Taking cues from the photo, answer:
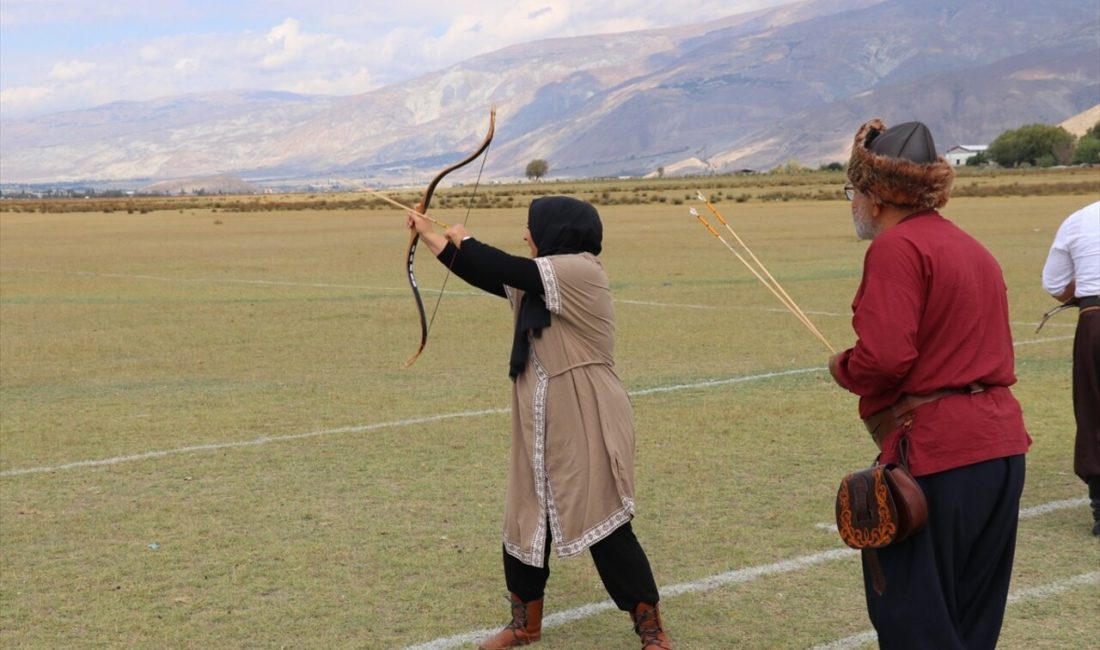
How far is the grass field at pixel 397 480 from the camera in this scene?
232 inches

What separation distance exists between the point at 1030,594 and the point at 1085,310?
1.72m

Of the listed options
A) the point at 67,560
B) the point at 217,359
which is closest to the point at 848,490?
the point at 67,560

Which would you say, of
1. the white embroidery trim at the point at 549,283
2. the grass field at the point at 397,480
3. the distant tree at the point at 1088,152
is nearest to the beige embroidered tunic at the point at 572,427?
the white embroidery trim at the point at 549,283

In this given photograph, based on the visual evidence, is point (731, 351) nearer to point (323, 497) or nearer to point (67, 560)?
point (323, 497)

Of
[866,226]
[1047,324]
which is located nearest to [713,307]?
[1047,324]

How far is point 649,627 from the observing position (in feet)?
17.5

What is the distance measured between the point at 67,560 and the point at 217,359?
7913 mm

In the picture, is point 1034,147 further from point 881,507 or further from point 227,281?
point 881,507

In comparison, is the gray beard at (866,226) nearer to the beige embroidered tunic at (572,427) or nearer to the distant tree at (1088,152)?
the beige embroidered tunic at (572,427)

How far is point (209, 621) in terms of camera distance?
5.87 m

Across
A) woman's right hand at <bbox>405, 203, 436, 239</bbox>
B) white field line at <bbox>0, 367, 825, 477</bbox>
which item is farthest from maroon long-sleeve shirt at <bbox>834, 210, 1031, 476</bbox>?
white field line at <bbox>0, 367, 825, 477</bbox>

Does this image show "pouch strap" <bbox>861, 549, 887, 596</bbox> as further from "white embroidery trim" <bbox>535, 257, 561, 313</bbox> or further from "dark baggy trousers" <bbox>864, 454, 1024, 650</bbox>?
"white embroidery trim" <bbox>535, 257, 561, 313</bbox>

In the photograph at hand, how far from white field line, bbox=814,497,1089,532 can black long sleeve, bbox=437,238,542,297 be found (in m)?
2.98

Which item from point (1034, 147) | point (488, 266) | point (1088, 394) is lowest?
point (1034, 147)
